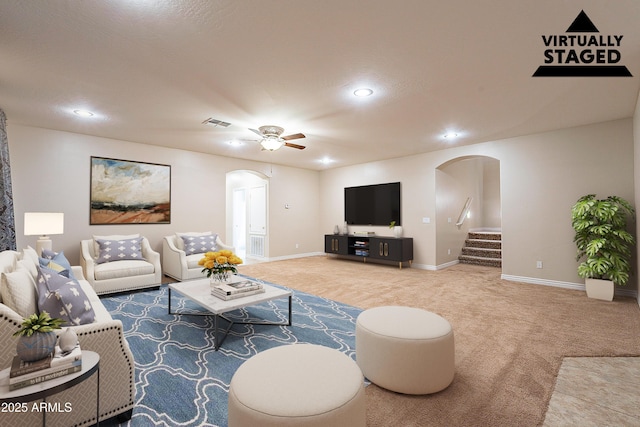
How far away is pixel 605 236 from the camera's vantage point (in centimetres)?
392

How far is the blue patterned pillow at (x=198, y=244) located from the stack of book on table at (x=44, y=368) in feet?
13.1

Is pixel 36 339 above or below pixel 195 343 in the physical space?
above

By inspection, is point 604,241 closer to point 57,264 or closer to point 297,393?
point 297,393

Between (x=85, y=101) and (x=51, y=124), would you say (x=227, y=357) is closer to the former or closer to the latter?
(x=85, y=101)

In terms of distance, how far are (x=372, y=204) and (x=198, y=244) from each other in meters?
4.16

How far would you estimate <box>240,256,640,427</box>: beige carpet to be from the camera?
1.75 meters

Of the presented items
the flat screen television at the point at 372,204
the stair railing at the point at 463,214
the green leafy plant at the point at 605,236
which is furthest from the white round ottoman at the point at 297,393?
the stair railing at the point at 463,214

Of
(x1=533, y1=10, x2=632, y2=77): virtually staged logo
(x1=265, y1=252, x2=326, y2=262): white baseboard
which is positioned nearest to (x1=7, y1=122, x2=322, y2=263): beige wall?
(x1=265, y1=252, x2=326, y2=262): white baseboard

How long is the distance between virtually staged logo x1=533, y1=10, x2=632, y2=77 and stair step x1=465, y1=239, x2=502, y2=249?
16.2 feet

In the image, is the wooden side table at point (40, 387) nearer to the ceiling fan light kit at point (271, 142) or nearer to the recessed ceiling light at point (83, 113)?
the ceiling fan light kit at point (271, 142)

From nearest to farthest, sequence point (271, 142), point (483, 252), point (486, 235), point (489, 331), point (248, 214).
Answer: point (489, 331) < point (271, 142) < point (483, 252) < point (486, 235) < point (248, 214)

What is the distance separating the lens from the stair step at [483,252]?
6832mm

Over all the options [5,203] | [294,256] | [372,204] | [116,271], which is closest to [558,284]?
[372,204]

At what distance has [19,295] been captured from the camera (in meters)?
1.58
